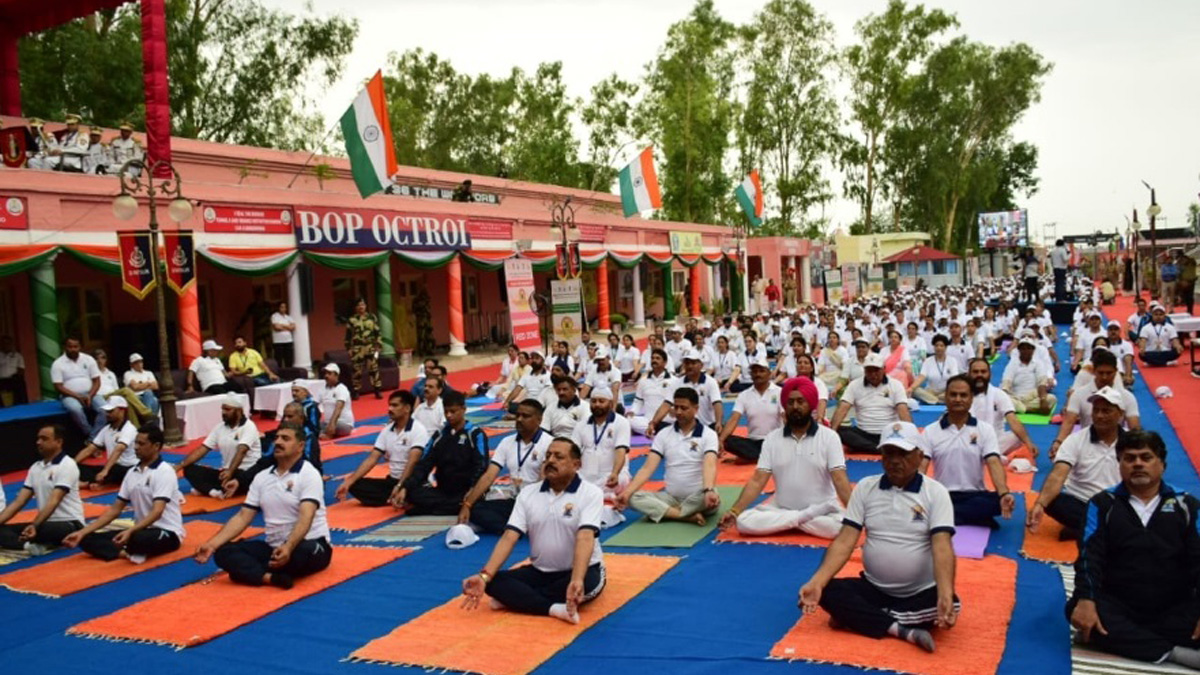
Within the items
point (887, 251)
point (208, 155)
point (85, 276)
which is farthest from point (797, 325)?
point (887, 251)

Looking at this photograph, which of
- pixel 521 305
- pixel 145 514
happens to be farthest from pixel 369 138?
pixel 145 514

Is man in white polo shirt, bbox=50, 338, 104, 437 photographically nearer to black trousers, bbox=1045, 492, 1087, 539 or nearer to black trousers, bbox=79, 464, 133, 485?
black trousers, bbox=79, 464, 133, 485

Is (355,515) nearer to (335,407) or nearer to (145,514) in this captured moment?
(145,514)

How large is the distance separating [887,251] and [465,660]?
54073 millimetres

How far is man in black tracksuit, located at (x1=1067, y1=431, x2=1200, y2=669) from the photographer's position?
471 centimetres

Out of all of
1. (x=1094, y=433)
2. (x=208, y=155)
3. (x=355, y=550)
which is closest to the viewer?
(x=1094, y=433)

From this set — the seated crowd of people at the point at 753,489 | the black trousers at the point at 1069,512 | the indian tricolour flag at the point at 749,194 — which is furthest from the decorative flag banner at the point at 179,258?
the indian tricolour flag at the point at 749,194

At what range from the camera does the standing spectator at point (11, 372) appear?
49.6 feet

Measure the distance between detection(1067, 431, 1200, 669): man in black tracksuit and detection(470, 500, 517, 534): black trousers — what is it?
4526 millimetres

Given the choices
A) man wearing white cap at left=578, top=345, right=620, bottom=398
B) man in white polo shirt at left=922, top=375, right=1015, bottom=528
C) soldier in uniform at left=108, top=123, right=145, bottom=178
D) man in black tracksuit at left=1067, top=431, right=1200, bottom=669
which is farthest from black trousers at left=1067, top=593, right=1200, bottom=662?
soldier in uniform at left=108, top=123, right=145, bottom=178

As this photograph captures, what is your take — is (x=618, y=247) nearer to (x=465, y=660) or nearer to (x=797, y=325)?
(x=797, y=325)

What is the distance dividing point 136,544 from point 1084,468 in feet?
23.1

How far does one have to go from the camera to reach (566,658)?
17.3ft

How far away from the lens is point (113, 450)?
404 inches
